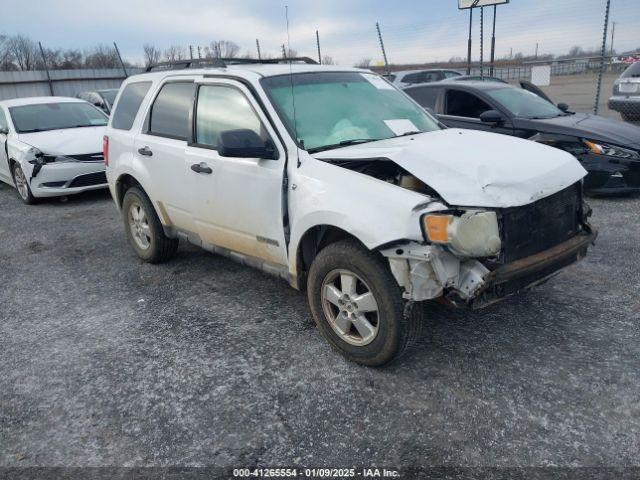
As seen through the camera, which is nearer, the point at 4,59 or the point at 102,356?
the point at 102,356

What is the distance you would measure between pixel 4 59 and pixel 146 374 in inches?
1628

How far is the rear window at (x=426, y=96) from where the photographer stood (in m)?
7.93

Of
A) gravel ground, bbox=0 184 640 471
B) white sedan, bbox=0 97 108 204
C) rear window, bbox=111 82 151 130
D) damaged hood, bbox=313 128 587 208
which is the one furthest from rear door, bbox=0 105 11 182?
damaged hood, bbox=313 128 587 208

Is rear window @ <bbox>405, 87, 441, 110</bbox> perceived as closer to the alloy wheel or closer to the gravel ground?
the gravel ground

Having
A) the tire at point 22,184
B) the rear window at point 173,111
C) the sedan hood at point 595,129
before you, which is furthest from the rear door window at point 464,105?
the tire at point 22,184

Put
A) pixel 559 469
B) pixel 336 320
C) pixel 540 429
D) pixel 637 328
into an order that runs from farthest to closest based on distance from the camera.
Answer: pixel 637 328 → pixel 336 320 → pixel 540 429 → pixel 559 469

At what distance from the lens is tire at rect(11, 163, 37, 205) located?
27.3 feet

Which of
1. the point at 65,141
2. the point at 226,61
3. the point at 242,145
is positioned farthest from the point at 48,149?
the point at 242,145

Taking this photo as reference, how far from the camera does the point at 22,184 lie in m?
8.55

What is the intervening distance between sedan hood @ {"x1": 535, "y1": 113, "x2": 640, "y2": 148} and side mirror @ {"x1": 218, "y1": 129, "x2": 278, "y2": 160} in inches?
182

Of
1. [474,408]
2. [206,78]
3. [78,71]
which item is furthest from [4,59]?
[474,408]

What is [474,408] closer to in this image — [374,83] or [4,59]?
[374,83]

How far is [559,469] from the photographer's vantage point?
2.43 meters

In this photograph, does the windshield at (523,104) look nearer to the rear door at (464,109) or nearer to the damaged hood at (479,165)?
the rear door at (464,109)
